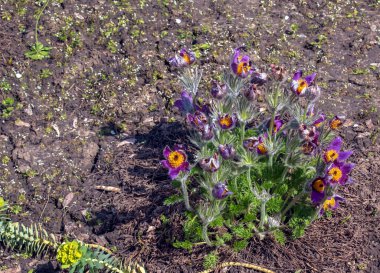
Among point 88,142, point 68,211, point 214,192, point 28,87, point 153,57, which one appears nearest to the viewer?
point 214,192

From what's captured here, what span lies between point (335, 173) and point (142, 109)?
181cm

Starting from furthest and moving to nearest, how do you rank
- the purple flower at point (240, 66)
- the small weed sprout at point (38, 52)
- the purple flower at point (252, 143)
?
the small weed sprout at point (38, 52), the purple flower at point (240, 66), the purple flower at point (252, 143)

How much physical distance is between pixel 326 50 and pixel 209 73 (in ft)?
3.48

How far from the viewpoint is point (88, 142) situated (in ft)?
12.9

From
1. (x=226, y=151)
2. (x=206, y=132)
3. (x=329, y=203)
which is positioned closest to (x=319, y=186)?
(x=329, y=203)

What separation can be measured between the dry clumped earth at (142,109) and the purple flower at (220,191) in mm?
628

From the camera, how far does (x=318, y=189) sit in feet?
9.27

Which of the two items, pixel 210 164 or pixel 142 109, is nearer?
pixel 210 164

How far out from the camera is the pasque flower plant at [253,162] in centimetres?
282

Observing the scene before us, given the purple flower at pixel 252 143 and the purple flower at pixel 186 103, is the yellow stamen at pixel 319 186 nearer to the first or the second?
the purple flower at pixel 252 143

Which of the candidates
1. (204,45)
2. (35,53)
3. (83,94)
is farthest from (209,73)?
(35,53)

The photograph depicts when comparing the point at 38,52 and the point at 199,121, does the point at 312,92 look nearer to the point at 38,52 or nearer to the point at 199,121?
the point at 199,121

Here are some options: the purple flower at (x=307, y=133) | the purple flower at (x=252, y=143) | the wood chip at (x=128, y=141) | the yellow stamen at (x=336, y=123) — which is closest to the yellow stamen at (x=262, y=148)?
the purple flower at (x=252, y=143)

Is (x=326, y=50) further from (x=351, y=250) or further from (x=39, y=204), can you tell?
(x=39, y=204)
